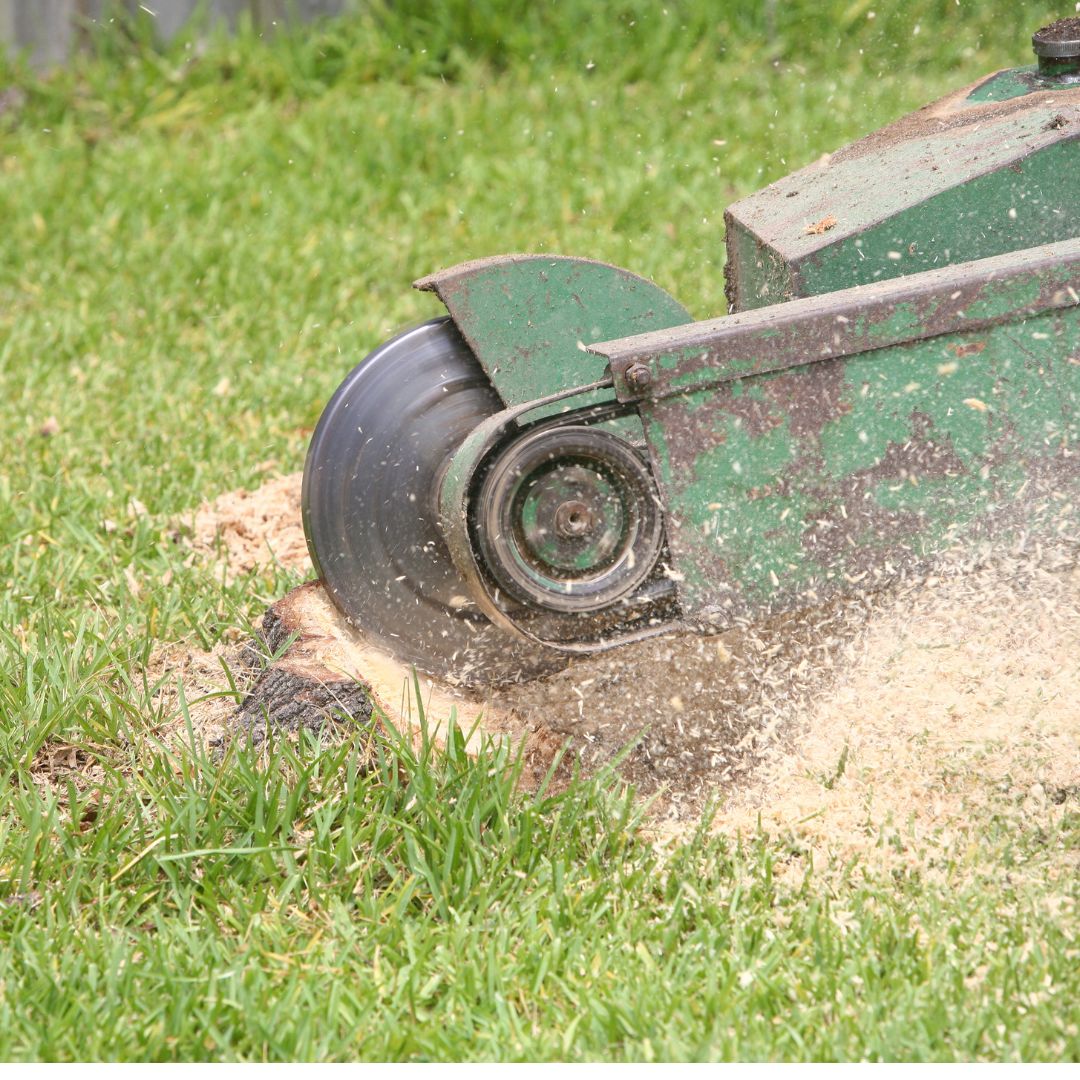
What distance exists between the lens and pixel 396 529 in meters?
3.27

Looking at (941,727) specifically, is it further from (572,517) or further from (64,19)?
(64,19)

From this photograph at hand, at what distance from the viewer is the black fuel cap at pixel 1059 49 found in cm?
334

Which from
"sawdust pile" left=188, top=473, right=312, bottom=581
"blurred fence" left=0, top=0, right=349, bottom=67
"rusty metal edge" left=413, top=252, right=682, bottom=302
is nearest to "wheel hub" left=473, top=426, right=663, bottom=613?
"rusty metal edge" left=413, top=252, right=682, bottom=302

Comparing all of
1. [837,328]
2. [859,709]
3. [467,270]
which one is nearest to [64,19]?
[467,270]

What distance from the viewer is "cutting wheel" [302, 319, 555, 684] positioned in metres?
3.25

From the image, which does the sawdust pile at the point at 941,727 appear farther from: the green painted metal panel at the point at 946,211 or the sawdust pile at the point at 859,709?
the green painted metal panel at the point at 946,211

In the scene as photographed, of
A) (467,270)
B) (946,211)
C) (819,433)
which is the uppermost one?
(467,270)

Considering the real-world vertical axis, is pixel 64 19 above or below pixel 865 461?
above

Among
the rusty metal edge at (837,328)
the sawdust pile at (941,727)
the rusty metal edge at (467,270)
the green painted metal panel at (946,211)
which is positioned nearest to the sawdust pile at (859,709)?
the sawdust pile at (941,727)

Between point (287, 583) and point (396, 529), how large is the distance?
61 cm

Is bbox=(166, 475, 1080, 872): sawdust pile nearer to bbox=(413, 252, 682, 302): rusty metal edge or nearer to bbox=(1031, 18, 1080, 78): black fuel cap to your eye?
bbox=(413, 252, 682, 302): rusty metal edge

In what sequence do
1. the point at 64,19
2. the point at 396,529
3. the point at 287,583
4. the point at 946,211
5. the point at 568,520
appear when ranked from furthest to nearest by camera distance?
the point at 64,19
the point at 287,583
the point at 396,529
the point at 946,211
the point at 568,520

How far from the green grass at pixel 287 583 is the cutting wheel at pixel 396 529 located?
41 cm

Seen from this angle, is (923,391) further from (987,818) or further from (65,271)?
(65,271)
